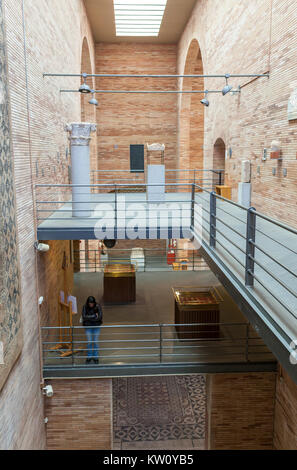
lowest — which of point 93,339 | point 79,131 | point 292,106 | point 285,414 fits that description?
point 285,414

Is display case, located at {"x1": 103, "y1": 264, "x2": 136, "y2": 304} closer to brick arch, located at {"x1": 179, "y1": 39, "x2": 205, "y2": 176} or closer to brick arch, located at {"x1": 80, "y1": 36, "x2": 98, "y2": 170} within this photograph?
brick arch, located at {"x1": 80, "y1": 36, "x2": 98, "y2": 170}

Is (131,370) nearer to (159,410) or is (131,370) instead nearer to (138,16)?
(159,410)

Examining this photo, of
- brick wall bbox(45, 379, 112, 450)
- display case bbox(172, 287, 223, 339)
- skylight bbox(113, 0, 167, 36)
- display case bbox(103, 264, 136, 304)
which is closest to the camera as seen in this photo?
brick wall bbox(45, 379, 112, 450)

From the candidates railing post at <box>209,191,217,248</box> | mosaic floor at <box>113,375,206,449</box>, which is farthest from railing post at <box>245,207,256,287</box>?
mosaic floor at <box>113,375,206,449</box>

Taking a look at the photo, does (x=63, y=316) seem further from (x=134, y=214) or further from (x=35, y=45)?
(x=35, y=45)

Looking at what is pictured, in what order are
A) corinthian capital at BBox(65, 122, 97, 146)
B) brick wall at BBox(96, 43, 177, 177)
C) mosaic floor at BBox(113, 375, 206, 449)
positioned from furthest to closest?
1. brick wall at BBox(96, 43, 177, 177)
2. mosaic floor at BBox(113, 375, 206, 449)
3. corinthian capital at BBox(65, 122, 97, 146)

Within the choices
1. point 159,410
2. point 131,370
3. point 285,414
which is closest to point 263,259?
point 131,370

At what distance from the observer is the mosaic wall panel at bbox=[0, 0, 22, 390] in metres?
5.39

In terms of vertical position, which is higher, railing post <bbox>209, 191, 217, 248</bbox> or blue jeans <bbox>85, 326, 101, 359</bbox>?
railing post <bbox>209, 191, 217, 248</bbox>

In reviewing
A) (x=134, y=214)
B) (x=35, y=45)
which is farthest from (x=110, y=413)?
(x=35, y=45)

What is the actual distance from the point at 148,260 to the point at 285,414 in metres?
11.0

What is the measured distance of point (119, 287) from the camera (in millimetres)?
10750

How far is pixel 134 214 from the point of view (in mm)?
9086

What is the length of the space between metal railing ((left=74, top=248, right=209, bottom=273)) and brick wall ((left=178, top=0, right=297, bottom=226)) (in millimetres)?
3633
